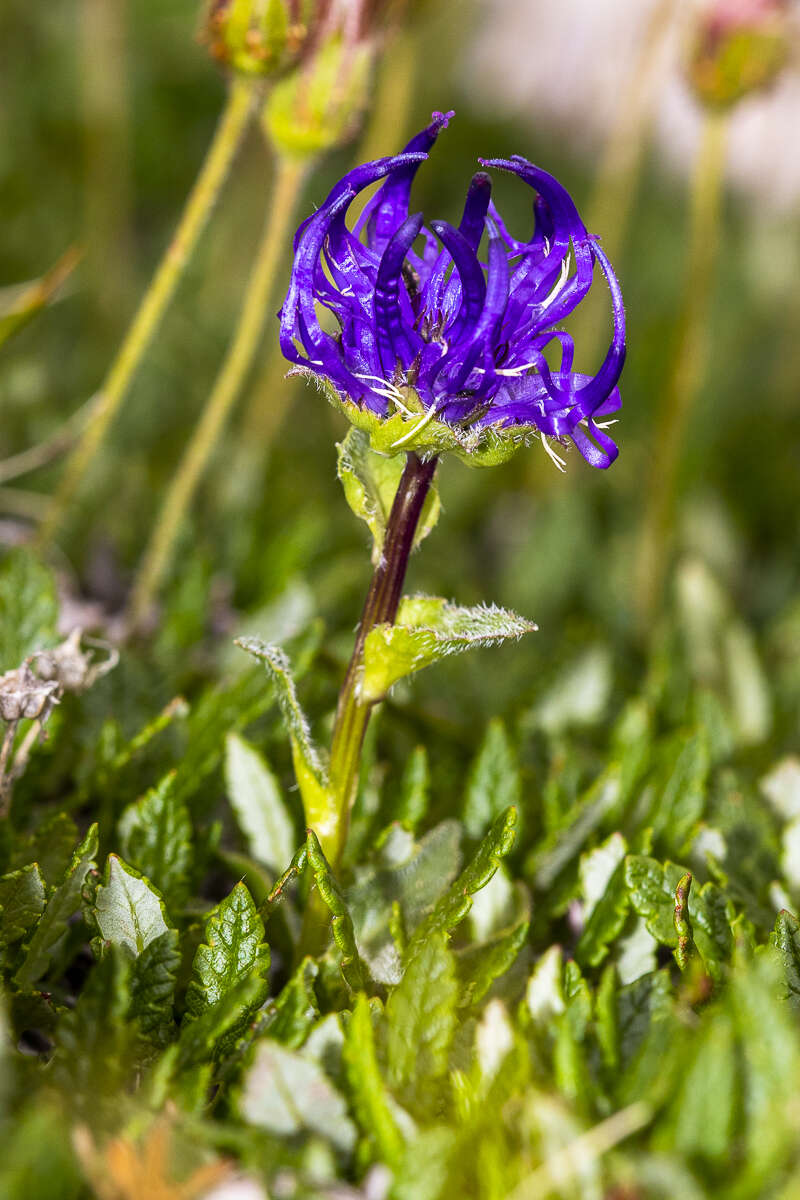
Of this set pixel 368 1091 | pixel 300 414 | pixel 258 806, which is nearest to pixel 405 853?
pixel 258 806

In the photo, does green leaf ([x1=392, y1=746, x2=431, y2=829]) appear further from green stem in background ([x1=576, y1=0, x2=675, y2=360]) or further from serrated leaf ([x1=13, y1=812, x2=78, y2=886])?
green stem in background ([x1=576, y1=0, x2=675, y2=360])

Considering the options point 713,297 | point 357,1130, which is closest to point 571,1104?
point 357,1130

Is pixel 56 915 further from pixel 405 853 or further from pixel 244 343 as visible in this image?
pixel 244 343

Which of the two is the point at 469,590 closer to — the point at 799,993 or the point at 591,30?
the point at 799,993

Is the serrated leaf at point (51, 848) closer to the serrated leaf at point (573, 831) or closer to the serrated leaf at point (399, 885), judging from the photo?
the serrated leaf at point (399, 885)

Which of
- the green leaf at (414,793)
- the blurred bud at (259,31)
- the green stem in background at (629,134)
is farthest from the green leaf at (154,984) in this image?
the green stem in background at (629,134)

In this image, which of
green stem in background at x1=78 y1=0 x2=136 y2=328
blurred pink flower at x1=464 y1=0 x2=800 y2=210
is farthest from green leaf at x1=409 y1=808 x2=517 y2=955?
blurred pink flower at x1=464 y1=0 x2=800 y2=210
